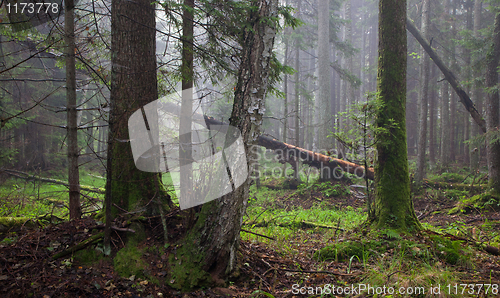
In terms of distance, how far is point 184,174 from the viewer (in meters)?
3.93

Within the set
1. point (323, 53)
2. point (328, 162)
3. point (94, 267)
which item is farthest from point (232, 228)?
point (323, 53)

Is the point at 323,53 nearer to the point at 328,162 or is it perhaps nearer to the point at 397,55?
the point at 328,162

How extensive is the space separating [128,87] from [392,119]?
15.4 ft

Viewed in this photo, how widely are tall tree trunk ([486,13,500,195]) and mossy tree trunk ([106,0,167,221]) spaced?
33.0 feet

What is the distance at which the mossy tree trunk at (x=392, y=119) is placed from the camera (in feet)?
16.3

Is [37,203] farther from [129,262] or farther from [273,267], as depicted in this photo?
[273,267]

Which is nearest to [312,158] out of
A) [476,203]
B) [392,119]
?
[476,203]

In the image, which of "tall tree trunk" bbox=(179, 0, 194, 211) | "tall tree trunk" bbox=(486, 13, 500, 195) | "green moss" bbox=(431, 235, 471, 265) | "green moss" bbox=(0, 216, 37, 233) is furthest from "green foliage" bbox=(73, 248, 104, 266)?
"tall tree trunk" bbox=(486, 13, 500, 195)

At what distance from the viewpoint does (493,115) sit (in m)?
Result: 8.52

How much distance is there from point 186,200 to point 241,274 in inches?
50.3

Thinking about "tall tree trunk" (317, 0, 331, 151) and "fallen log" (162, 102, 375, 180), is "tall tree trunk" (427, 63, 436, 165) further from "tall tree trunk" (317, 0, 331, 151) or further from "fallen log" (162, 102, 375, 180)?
"fallen log" (162, 102, 375, 180)

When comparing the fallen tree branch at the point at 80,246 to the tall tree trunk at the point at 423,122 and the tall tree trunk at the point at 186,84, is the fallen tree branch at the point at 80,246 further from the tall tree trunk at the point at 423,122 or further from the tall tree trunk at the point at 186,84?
the tall tree trunk at the point at 423,122

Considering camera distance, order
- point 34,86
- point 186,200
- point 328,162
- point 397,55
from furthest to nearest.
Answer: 1. point 34,86
2. point 328,162
3. point 397,55
4. point 186,200

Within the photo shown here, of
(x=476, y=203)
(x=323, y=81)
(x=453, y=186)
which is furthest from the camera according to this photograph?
(x=323, y=81)
